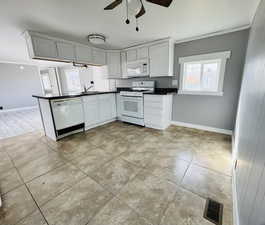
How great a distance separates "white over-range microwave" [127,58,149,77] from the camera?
138 inches

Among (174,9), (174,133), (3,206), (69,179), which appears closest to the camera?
(3,206)

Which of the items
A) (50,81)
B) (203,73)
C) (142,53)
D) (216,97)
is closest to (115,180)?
(216,97)

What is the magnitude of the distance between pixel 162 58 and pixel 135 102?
4.43 ft

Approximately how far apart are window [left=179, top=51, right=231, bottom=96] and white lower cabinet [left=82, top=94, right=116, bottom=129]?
2130mm

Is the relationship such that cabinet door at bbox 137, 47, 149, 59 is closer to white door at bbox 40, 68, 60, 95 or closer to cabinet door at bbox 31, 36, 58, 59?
cabinet door at bbox 31, 36, 58, 59

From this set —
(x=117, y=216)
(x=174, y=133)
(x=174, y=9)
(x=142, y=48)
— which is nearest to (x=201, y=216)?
(x=117, y=216)

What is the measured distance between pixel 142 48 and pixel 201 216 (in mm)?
3648

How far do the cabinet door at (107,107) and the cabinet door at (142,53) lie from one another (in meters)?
1.45

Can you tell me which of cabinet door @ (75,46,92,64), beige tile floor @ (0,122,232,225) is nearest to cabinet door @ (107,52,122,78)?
cabinet door @ (75,46,92,64)

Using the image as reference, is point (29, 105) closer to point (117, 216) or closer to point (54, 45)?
point (54, 45)

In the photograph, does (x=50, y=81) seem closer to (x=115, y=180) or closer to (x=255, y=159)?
(x=115, y=180)

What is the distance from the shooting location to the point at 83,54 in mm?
3432

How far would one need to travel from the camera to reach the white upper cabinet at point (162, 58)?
10.2 feet

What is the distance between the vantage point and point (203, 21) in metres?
2.23
